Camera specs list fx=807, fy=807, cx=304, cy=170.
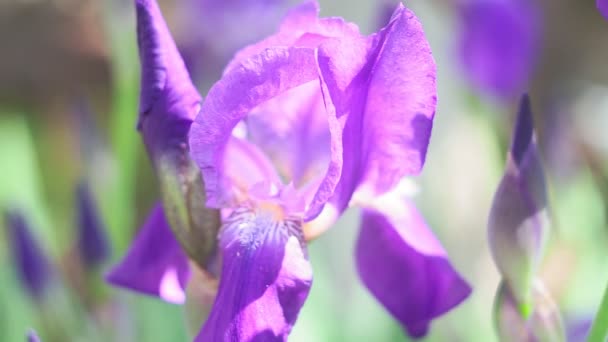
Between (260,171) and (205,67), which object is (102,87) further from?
(260,171)

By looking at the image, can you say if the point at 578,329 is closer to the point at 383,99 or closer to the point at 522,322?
the point at 522,322

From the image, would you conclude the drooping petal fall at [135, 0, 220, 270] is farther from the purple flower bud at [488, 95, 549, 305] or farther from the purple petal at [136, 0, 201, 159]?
Result: the purple flower bud at [488, 95, 549, 305]

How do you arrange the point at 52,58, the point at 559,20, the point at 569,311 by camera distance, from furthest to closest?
the point at 559,20 → the point at 52,58 → the point at 569,311

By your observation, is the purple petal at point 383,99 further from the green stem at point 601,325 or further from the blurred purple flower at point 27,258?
the blurred purple flower at point 27,258

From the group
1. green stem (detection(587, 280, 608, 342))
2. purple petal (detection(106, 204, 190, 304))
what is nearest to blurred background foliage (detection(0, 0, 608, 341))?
purple petal (detection(106, 204, 190, 304))

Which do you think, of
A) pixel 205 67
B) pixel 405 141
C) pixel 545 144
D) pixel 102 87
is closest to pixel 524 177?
pixel 405 141

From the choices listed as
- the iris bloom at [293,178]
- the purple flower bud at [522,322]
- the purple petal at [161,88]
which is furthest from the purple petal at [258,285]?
the purple flower bud at [522,322]
